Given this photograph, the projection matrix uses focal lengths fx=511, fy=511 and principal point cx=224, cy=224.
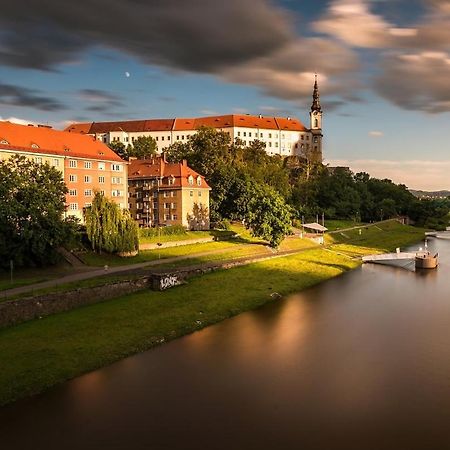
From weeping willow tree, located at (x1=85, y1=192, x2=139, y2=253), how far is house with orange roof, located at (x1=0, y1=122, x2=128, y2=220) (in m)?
8.58

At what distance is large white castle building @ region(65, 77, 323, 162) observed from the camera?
159500 millimetres

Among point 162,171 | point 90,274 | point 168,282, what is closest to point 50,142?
point 162,171

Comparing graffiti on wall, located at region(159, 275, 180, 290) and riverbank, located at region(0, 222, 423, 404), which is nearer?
riverbank, located at region(0, 222, 423, 404)

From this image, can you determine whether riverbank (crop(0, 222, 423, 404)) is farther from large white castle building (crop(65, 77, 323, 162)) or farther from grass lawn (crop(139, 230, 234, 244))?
large white castle building (crop(65, 77, 323, 162))

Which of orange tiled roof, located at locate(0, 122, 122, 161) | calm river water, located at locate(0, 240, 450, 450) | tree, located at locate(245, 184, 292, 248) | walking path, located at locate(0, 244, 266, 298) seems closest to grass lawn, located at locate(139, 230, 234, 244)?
walking path, located at locate(0, 244, 266, 298)

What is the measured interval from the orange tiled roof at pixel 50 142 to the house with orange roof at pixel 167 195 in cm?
926

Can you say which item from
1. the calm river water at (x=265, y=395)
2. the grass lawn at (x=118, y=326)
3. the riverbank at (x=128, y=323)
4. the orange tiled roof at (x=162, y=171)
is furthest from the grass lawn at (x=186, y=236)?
the calm river water at (x=265, y=395)

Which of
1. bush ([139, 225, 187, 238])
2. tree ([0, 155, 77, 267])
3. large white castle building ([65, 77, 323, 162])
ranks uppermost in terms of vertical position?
large white castle building ([65, 77, 323, 162])

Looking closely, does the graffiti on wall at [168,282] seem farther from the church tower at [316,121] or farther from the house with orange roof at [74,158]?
the church tower at [316,121]

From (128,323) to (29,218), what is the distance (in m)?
16.2

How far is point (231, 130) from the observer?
531ft

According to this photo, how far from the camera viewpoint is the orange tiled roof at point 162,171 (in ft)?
265

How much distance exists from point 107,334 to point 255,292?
18856 mm

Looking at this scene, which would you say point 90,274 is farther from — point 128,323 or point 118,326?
point 118,326
